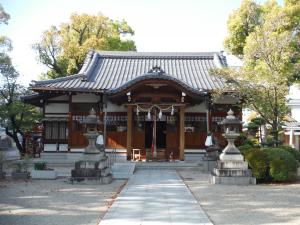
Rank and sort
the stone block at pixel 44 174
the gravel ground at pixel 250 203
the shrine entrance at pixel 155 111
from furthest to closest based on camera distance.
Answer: the shrine entrance at pixel 155 111, the stone block at pixel 44 174, the gravel ground at pixel 250 203

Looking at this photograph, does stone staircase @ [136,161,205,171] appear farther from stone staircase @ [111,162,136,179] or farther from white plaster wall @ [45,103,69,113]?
white plaster wall @ [45,103,69,113]

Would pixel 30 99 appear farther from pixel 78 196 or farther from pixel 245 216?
pixel 245 216

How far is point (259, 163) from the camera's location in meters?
13.3

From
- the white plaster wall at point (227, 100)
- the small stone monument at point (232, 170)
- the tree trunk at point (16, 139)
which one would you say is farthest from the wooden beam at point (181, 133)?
the tree trunk at point (16, 139)

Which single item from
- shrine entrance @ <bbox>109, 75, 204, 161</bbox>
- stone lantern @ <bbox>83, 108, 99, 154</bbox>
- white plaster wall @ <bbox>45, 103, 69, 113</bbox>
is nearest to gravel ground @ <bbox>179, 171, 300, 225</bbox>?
stone lantern @ <bbox>83, 108, 99, 154</bbox>

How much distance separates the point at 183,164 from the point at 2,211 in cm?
1250

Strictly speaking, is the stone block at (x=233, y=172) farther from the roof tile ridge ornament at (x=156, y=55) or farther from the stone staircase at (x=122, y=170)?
the roof tile ridge ornament at (x=156, y=55)

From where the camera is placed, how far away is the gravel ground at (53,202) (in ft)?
24.5

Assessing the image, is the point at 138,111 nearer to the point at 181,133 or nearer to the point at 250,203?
the point at 181,133

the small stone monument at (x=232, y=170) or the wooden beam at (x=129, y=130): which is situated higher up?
the wooden beam at (x=129, y=130)

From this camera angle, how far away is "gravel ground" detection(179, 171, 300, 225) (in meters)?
7.58

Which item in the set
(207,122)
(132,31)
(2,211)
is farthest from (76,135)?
(132,31)

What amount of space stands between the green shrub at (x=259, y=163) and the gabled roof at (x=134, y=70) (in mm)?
7146

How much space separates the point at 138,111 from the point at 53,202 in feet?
39.2
